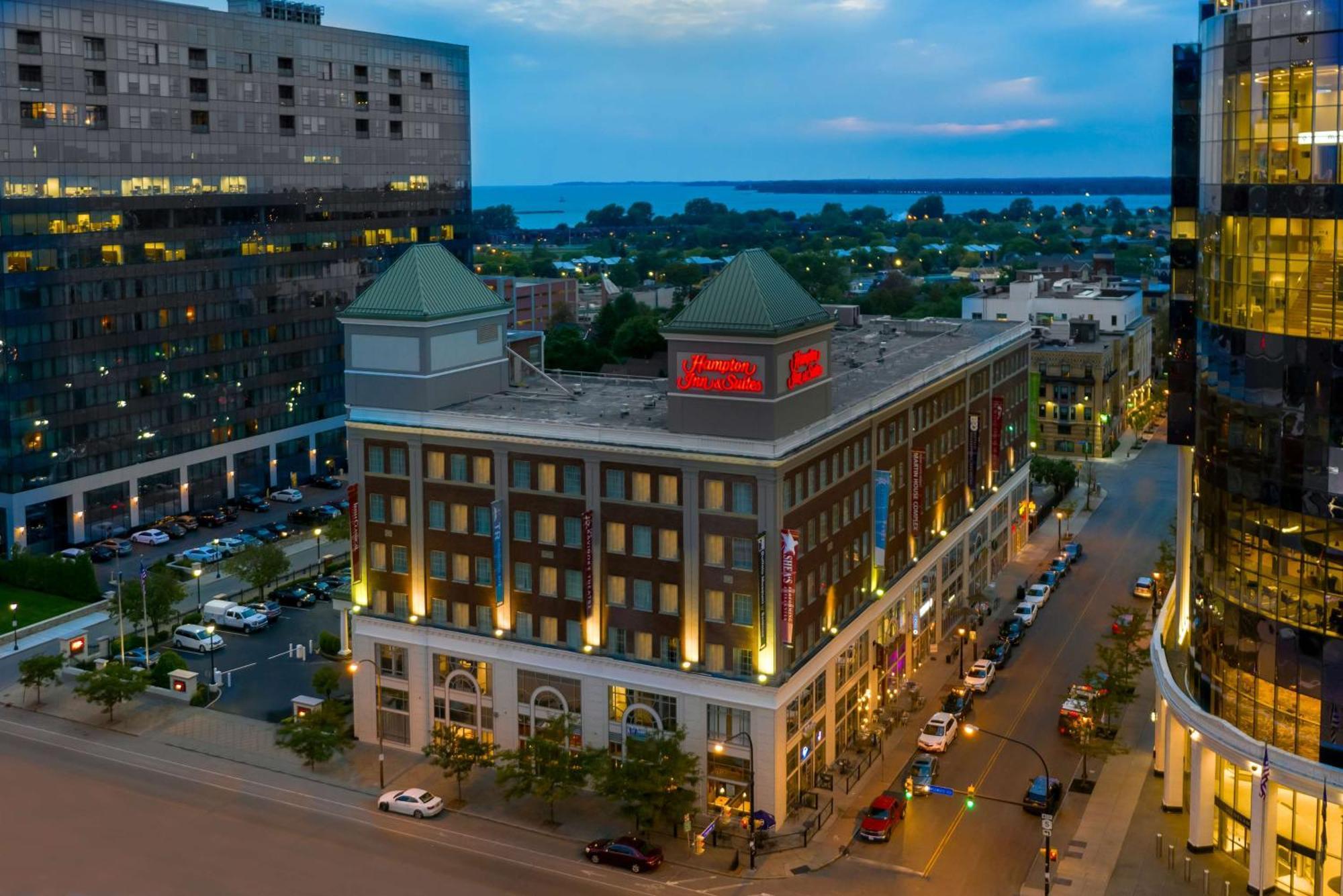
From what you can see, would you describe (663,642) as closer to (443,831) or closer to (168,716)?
(443,831)

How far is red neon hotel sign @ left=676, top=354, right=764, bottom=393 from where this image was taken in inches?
2881

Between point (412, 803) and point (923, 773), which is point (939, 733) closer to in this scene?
point (923, 773)

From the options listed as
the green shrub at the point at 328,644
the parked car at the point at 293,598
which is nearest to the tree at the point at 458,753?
the green shrub at the point at 328,644

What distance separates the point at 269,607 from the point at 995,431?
60.4m

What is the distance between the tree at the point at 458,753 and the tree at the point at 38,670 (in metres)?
29.0

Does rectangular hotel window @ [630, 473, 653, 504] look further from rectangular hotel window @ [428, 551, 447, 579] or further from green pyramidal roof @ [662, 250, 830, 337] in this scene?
rectangular hotel window @ [428, 551, 447, 579]

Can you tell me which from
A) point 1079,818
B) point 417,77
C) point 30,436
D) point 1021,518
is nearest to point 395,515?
point 1079,818

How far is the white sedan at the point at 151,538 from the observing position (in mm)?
127688

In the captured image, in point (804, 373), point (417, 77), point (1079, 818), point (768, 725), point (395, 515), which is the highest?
point (417, 77)

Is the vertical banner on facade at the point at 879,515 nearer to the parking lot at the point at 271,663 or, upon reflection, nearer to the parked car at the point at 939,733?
the parked car at the point at 939,733

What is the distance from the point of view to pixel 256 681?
94.9 meters

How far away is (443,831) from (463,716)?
10.2m

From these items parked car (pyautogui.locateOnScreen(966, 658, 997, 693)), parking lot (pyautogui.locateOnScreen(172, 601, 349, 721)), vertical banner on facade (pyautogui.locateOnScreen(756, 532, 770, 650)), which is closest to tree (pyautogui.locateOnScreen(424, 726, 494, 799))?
vertical banner on facade (pyautogui.locateOnScreen(756, 532, 770, 650))

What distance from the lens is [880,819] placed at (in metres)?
71.5
